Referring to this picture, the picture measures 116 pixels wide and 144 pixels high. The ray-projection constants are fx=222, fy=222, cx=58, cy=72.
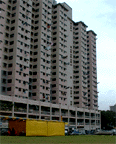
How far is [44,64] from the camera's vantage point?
81.8 metres

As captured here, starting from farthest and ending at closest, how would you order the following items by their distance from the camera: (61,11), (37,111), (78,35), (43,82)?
(78,35) → (61,11) → (43,82) → (37,111)

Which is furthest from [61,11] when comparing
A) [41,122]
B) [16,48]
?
[41,122]

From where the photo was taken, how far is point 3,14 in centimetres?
7181

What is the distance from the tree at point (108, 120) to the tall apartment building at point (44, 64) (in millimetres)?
6564

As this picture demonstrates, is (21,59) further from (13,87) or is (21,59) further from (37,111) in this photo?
(37,111)

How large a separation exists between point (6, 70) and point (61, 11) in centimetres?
4067

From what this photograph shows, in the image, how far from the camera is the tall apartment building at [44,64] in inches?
2785

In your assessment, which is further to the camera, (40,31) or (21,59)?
(40,31)

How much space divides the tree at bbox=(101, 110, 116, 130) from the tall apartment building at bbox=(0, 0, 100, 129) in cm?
656

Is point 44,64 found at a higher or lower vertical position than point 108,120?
higher

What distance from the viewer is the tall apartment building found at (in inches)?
2785

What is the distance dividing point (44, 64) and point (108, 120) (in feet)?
166

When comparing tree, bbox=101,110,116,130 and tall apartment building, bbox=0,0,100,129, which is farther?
tree, bbox=101,110,116,130

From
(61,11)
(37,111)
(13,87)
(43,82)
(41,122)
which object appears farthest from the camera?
(61,11)
